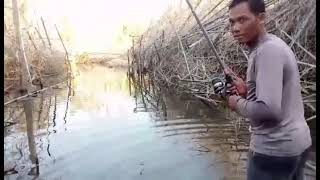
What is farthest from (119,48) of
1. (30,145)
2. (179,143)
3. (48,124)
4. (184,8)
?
(30,145)

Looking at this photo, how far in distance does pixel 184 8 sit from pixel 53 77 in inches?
206

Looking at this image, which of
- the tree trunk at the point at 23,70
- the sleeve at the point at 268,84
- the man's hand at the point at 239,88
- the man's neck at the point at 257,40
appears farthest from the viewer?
the tree trunk at the point at 23,70

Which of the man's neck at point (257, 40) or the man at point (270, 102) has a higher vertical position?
the man's neck at point (257, 40)

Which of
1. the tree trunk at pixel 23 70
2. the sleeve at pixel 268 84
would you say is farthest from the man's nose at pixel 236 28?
the tree trunk at pixel 23 70

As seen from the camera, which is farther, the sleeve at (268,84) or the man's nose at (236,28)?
the man's nose at (236,28)

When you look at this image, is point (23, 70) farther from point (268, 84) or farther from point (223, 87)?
point (268, 84)

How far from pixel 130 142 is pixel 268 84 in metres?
4.00

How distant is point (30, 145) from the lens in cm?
387

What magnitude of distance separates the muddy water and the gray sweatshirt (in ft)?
4.04

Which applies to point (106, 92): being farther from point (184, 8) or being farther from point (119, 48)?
point (119, 48)

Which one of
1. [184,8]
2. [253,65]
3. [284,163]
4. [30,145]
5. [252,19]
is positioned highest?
[184,8]

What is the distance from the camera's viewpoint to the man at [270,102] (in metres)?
1.51

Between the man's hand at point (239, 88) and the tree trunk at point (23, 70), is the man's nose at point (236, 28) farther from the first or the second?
the tree trunk at point (23, 70)

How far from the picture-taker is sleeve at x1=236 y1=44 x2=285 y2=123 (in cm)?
150
